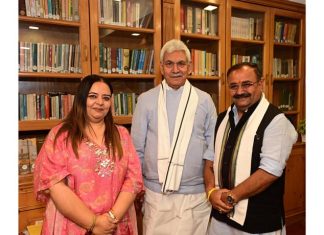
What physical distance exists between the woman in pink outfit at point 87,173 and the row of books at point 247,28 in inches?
71.2

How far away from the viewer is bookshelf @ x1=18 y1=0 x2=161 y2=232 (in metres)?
2.08

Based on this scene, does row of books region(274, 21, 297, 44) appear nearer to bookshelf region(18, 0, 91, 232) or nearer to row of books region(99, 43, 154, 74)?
row of books region(99, 43, 154, 74)

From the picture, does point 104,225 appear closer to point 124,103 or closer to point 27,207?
point 27,207

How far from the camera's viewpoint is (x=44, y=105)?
2191mm

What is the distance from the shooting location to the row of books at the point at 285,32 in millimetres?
3191

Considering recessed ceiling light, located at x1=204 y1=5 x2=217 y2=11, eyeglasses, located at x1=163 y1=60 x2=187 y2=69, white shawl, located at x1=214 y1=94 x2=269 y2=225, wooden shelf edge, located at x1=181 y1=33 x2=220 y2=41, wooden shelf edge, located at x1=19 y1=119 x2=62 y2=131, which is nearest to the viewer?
white shawl, located at x1=214 y1=94 x2=269 y2=225

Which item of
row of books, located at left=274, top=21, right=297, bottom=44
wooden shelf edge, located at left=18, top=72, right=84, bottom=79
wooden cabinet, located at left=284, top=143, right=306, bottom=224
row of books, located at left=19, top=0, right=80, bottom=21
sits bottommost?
wooden cabinet, located at left=284, top=143, right=306, bottom=224

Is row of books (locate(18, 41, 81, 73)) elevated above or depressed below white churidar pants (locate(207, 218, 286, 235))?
above

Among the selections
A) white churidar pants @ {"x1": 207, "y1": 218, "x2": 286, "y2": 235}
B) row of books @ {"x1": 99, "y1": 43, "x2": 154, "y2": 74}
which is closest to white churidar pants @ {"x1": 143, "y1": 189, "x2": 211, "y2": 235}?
white churidar pants @ {"x1": 207, "y1": 218, "x2": 286, "y2": 235}

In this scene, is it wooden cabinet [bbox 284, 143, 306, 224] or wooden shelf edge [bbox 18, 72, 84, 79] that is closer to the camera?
wooden shelf edge [bbox 18, 72, 84, 79]

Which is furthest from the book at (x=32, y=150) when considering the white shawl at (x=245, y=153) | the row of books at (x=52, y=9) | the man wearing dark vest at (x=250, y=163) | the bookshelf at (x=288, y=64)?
the bookshelf at (x=288, y=64)

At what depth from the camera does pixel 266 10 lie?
3.04 m

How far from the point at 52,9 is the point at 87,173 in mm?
1315
